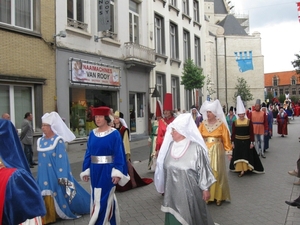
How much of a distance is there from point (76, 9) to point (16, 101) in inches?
208

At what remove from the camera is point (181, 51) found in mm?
25625

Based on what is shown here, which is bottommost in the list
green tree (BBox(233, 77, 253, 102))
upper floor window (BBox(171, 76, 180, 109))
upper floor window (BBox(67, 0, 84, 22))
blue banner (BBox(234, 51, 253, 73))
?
upper floor window (BBox(171, 76, 180, 109))

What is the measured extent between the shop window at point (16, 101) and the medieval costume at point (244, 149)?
756 centimetres

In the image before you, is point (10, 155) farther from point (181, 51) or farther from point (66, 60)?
point (181, 51)

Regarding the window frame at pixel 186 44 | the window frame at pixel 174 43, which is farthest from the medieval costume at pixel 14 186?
the window frame at pixel 186 44

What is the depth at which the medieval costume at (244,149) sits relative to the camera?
360 inches

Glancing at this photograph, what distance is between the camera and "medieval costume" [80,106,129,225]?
455 centimetres

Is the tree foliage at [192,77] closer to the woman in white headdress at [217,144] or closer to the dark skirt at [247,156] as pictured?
the dark skirt at [247,156]

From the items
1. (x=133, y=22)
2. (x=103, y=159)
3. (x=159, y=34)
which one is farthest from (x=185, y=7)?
(x=103, y=159)

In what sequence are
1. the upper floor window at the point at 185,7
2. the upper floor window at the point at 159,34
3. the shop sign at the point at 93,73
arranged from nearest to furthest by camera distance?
1. the shop sign at the point at 93,73
2. the upper floor window at the point at 159,34
3. the upper floor window at the point at 185,7

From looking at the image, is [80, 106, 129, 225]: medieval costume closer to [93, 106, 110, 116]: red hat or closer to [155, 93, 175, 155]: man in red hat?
[93, 106, 110, 116]: red hat

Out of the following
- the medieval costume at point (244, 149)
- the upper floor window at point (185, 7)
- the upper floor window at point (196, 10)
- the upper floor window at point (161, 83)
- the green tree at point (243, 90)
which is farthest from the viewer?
the green tree at point (243, 90)

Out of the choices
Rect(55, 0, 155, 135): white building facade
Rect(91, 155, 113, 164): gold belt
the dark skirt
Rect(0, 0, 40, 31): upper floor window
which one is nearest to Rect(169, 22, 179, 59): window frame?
Rect(55, 0, 155, 135): white building facade

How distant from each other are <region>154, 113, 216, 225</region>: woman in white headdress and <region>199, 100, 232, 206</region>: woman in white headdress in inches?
A: 85.6
